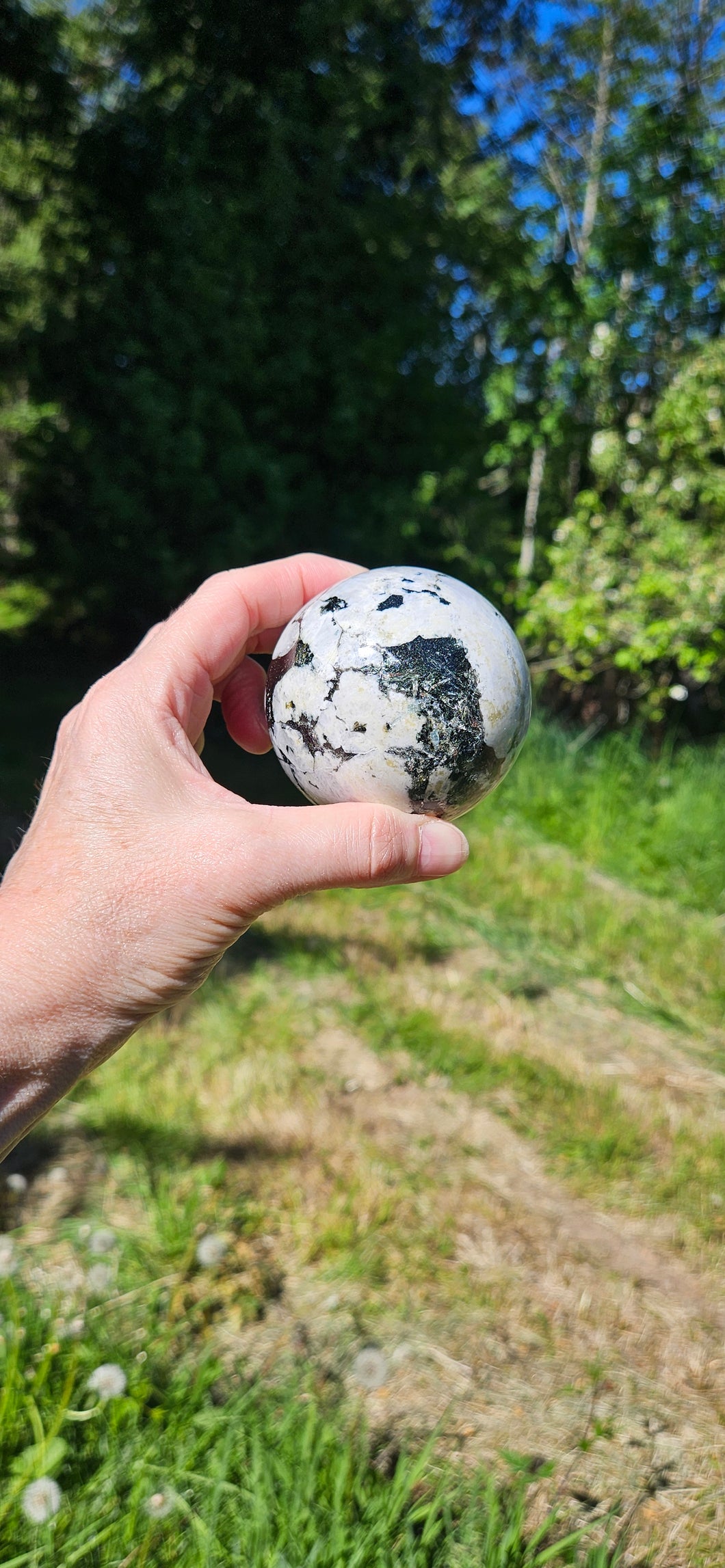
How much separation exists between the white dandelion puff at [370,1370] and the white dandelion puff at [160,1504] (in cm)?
49

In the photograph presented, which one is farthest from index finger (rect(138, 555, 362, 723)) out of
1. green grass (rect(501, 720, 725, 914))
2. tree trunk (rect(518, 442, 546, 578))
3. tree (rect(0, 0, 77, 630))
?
tree trunk (rect(518, 442, 546, 578))

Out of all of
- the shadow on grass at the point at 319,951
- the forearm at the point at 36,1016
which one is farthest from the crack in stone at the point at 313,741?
the shadow on grass at the point at 319,951

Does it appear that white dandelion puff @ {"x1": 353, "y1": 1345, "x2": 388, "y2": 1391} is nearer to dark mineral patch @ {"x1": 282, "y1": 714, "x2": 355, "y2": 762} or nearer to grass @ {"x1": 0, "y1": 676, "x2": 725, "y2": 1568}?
grass @ {"x1": 0, "y1": 676, "x2": 725, "y2": 1568}

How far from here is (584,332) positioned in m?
6.94

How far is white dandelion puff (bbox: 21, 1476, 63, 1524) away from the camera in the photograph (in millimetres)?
1667

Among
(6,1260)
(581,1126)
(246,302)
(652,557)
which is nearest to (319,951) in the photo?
(581,1126)

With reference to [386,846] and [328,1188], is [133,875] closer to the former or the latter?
[386,846]

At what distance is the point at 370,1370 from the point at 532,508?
20.3ft

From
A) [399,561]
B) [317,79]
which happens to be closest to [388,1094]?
[399,561]

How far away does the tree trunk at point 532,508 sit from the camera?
23.6 ft

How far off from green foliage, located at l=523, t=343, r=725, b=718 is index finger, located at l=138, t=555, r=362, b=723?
171 inches

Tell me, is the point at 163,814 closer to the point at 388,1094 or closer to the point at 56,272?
the point at 388,1094

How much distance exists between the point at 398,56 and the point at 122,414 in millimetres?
3031

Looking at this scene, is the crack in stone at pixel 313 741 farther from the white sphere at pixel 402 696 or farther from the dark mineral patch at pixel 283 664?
the dark mineral patch at pixel 283 664
